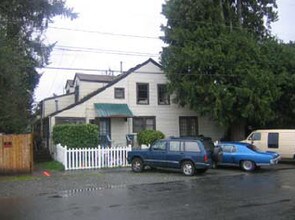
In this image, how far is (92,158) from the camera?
26.3 meters

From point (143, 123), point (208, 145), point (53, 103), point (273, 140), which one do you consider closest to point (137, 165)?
point (208, 145)

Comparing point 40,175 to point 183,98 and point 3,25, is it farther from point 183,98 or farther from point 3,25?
point 183,98

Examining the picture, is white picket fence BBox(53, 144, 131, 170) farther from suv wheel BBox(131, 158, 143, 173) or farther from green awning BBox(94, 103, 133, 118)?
green awning BBox(94, 103, 133, 118)

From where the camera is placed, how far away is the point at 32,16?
80.1 feet

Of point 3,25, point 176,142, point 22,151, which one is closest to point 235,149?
point 176,142

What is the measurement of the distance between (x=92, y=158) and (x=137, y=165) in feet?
10.3

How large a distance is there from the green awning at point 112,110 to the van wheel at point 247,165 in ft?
35.0

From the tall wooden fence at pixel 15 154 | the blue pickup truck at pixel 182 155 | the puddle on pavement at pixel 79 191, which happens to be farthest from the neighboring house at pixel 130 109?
the puddle on pavement at pixel 79 191

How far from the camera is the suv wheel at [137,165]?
79.2 feet

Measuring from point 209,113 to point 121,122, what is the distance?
6027 mm

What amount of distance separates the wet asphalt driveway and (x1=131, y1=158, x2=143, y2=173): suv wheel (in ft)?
1.62

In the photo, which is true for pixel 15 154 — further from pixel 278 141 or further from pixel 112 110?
pixel 278 141

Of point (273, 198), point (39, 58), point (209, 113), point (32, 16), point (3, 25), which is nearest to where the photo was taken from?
point (273, 198)

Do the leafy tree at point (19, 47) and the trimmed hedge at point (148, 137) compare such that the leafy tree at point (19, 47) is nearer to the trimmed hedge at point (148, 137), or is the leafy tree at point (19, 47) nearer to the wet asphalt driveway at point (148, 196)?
the wet asphalt driveway at point (148, 196)
